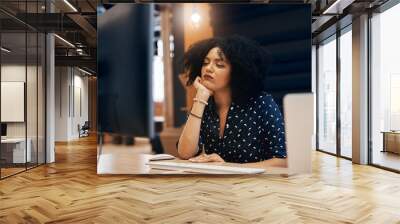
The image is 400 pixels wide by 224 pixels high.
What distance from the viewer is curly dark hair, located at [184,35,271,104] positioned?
580 centimetres

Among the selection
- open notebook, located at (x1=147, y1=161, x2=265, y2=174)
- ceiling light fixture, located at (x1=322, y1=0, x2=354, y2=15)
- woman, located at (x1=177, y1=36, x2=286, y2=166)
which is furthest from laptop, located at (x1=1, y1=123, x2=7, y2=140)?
ceiling light fixture, located at (x1=322, y1=0, x2=354, y2=15)

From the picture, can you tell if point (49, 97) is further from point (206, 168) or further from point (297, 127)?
point (297, 127)

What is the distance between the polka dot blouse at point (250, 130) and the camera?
19.0ft

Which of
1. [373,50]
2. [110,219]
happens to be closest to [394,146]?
[373,50]

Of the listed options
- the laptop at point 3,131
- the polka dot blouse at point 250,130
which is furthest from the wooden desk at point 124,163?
the laptop at point 3,131

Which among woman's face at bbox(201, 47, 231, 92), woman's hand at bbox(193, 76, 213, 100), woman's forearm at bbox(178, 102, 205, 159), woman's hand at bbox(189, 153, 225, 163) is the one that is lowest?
woman's hand at bbox(189, 153, 225, 163)

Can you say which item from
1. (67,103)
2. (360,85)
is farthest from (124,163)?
(67,103)

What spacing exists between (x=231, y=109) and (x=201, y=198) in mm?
1664

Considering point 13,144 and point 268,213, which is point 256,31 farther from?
point 13,144

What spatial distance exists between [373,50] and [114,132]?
16.4 feet

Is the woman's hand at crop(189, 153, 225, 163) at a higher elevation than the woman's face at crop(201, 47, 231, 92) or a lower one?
lower

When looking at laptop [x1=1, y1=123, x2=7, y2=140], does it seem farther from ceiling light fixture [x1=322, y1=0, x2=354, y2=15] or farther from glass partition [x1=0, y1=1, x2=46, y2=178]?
ceiling light fixture [x1=322, y1=0, x2=354, y2=15]

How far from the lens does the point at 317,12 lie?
285 inches

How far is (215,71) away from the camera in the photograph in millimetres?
5824
